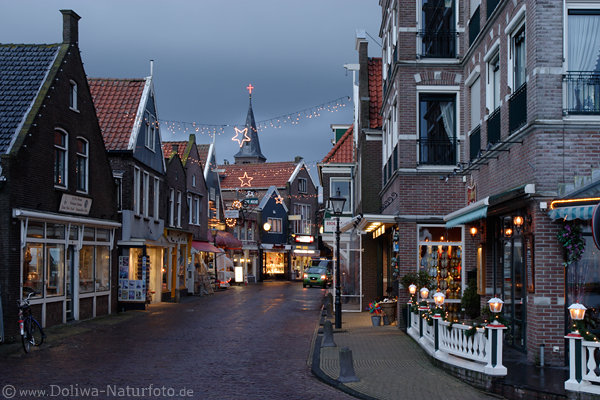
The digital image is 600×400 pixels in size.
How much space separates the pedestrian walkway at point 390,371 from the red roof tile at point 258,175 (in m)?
48.5

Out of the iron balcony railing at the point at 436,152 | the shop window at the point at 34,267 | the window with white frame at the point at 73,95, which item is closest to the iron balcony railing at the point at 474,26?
the iron balcony railing at the point at 436,152

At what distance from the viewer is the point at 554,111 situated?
11.3 m

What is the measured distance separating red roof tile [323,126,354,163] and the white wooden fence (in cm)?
2027

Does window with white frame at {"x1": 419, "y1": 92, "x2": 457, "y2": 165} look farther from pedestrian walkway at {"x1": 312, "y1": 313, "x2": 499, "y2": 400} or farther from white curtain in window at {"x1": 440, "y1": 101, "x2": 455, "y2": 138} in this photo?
pedestrian walkway at {"x1": 312, "y1": 313, "x2": 499, "y2": 400}

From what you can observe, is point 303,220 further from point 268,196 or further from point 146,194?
point 146,194

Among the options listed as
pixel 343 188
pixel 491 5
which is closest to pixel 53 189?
pixel 491 5

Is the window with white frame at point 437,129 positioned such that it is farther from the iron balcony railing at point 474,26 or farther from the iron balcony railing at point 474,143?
the iron balcony railing at point 474,26

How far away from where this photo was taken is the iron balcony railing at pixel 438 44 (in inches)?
729

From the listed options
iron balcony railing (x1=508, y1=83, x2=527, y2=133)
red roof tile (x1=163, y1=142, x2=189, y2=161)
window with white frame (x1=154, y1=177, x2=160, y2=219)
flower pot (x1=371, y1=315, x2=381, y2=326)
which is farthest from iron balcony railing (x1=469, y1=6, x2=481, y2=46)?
red roof tile (x1=163, y1=142, x2=189, y2=161)

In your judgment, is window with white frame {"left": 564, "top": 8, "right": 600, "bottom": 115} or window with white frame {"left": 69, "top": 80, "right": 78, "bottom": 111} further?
window with white frame {"left": 69, "top": 80, "right": 78, "bottom": 111}

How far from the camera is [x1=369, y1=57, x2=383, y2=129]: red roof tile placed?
85.2 ft

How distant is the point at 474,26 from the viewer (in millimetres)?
16141

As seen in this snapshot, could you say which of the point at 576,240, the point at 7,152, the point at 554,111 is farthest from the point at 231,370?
the point at 7,152

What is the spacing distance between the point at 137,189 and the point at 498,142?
1787 centimetres
